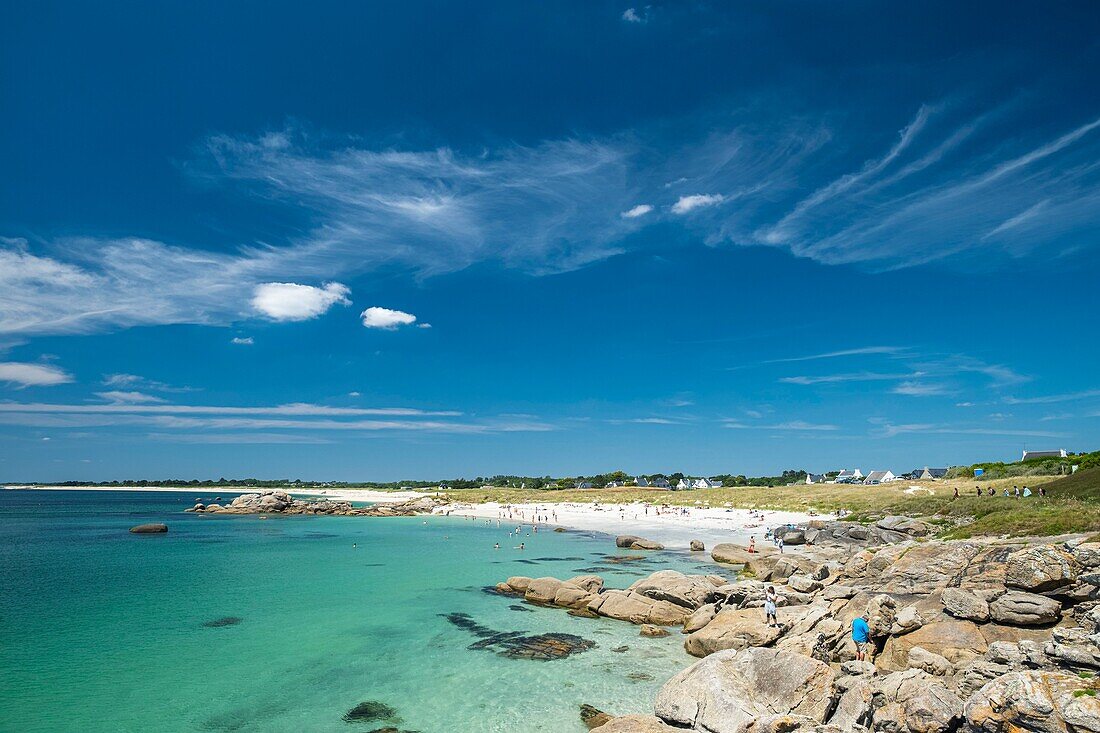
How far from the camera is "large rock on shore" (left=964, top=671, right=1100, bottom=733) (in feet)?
34.3

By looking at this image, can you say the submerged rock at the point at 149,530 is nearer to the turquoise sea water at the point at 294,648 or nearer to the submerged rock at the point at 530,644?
the turquoise sea water at the point at 294,648

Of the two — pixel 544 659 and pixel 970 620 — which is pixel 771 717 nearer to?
pixel 970 620

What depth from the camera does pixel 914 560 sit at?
82.3 ft

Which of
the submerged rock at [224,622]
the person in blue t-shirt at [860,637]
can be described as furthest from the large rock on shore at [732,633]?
the submerged rock at [224,622]

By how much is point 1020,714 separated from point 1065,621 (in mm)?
7623

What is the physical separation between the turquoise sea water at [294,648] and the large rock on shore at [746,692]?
3737mm

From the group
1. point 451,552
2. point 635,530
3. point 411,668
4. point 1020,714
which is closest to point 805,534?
point 635,530

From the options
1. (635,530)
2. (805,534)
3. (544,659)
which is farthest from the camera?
(635,530)

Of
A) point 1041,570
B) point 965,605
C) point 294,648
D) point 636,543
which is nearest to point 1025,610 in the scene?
point 965,605

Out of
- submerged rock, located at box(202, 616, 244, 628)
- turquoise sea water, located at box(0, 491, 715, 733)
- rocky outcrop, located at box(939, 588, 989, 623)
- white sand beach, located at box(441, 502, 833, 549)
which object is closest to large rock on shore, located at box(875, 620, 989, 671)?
rocky outcrop, located at box(939, 588, 989, 623)

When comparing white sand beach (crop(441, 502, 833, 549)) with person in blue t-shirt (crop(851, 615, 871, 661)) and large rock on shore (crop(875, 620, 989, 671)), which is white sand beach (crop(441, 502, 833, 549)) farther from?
large rock on shore (crop(875, 620, 989, 671))

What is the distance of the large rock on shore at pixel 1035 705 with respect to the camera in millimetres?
10469

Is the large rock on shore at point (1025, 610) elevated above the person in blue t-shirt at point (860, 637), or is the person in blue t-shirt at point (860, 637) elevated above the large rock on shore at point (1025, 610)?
the large rock on shore at point (1025, 610)

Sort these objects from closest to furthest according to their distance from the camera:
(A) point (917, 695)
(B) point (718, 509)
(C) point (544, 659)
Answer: (A) point (917, 695), (C) point (544, 659), (B) point (718, 509)
